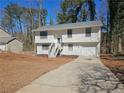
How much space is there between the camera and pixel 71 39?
3206cm

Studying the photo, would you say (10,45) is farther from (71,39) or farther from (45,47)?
(71,39)

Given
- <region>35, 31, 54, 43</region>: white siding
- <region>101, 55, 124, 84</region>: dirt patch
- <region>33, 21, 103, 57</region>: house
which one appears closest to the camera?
<region>101, 55, 124, 84</region>: dirt patch

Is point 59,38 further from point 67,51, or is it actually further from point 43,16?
point 43,16

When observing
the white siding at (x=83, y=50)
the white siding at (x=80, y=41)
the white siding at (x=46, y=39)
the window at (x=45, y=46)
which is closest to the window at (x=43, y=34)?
the white siding at (x=46, y=39)

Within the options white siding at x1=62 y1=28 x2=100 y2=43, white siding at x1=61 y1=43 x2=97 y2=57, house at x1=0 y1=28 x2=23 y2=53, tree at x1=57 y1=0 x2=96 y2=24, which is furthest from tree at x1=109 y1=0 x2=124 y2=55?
house at x1=0 y1=28 x2=23 y2=53

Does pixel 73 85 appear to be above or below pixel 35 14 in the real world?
below

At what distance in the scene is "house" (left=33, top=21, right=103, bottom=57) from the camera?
30072 mm

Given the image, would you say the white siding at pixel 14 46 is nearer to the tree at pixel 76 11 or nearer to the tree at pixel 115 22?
the tree at pixel 76 11

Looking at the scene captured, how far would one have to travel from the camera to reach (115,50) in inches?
1384

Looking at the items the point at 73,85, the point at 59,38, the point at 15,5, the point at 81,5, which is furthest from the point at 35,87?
the point at 15,5

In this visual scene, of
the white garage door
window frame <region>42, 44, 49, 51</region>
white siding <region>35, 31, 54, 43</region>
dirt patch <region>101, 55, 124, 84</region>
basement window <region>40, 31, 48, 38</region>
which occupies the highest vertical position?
basement window <region>40, 31, 48, 38</region>

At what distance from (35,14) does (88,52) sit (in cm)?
3090

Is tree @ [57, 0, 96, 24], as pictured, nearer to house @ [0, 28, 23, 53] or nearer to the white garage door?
house @ [0, 28, 23, 53]

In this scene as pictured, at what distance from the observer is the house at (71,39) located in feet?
98.7
